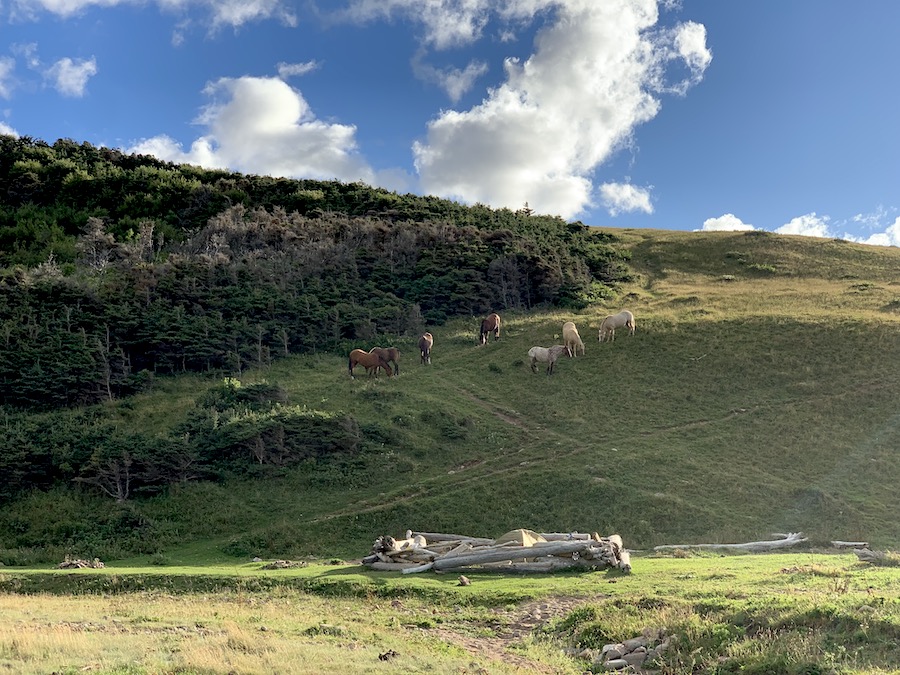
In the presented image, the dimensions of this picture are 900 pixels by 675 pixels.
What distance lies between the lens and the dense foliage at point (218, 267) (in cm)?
3709

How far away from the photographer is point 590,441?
94.4 ft

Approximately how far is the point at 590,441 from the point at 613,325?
14.6m

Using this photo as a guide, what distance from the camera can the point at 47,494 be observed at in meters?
24.1

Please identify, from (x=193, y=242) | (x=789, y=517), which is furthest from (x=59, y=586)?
(x=193, y=242)

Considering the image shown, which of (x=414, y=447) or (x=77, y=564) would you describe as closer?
(x=77, y=564)

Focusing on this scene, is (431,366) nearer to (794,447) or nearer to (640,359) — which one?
(640,359)

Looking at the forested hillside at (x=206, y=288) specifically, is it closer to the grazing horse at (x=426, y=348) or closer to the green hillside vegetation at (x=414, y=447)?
the green hillside vegetation at (x=414, y=447)

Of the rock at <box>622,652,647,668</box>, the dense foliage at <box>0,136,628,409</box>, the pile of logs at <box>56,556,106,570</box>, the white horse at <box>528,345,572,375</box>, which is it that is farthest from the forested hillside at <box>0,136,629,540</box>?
the rock at <box>622,652,647,668</box>

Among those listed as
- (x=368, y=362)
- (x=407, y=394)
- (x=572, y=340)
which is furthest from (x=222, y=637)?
(x=572, y=340)

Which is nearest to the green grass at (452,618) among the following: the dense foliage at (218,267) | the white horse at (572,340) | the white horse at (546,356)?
the white horse at (546,356)

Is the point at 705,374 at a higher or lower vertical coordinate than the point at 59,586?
higher

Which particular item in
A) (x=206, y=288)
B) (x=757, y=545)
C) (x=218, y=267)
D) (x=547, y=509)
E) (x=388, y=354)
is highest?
(x=218, y=267)

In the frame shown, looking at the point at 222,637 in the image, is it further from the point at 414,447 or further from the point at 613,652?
the point at 414,447

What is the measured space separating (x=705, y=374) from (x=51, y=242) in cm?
5437
